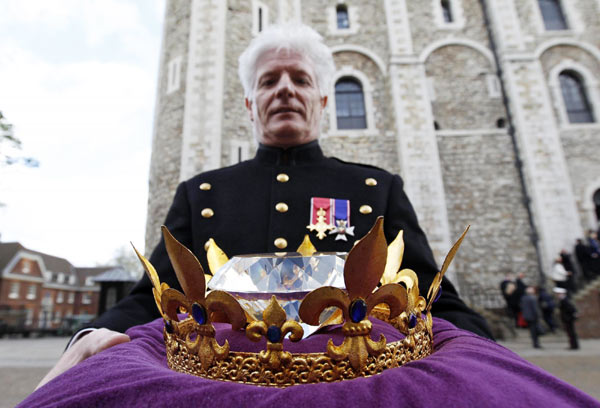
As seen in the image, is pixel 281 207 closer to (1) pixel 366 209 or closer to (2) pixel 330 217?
(2) pixel 330 217

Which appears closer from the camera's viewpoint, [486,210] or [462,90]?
[486,210]

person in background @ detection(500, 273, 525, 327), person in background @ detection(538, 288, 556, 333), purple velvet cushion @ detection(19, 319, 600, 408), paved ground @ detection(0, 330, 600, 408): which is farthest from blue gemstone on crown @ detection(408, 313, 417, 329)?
person in background @ detection(500, 273, 525, 327)

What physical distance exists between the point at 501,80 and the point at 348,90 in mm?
4852

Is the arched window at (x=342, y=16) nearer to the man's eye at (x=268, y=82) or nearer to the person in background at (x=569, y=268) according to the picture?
the person in background at (x=569, y=268)

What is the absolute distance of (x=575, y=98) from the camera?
406 inches

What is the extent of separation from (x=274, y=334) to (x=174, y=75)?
1040cm

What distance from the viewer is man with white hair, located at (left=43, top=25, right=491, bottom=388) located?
1.47 metres

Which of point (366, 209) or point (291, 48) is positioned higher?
point (291, 48)

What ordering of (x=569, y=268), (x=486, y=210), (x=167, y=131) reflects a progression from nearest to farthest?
(x=569, y=268)
(x=167, y=131)
(x=486, y=210)

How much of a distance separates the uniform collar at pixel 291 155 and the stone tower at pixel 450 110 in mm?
6645

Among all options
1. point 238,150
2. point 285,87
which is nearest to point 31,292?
point 238,150

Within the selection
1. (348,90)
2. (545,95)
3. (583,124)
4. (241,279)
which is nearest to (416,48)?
(348,90)

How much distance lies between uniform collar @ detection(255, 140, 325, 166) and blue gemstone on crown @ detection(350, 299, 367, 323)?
1.25m

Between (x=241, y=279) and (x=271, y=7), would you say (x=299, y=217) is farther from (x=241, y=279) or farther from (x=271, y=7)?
(x=271, y=7)
